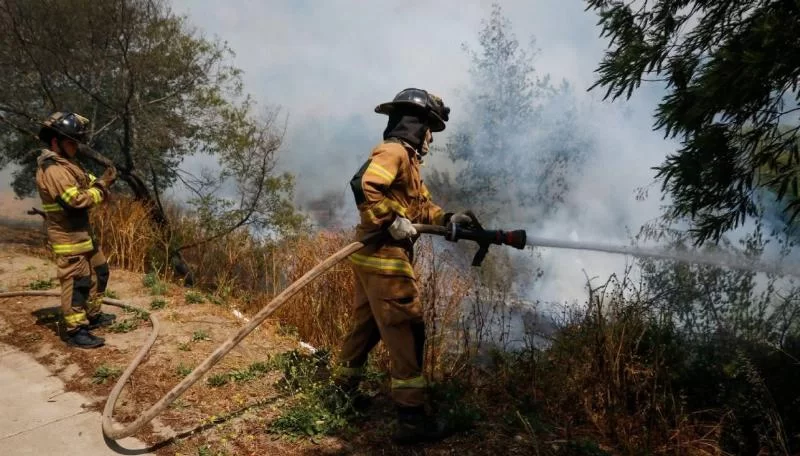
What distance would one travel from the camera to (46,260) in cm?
715

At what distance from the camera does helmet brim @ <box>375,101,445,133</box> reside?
296 cm

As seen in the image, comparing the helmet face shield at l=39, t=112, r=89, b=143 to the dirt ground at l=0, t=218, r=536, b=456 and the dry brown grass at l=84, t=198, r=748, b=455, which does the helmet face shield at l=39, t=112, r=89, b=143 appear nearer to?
the dirt ground at l=0, t=218, r=536, b=456

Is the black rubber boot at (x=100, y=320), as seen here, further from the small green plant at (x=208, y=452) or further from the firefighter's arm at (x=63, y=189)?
the small green plant at (x=208, y=452)

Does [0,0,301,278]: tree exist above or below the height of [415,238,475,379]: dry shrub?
above

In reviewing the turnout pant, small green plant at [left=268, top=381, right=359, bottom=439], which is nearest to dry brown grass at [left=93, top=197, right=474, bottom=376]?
small green plant at [left=268, top=381, right=359, bottom=439]

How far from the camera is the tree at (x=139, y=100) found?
7766mm

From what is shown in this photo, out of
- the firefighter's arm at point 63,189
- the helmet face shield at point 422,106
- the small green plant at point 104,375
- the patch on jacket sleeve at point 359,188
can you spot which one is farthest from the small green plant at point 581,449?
the firefighter's arm at point 63,189

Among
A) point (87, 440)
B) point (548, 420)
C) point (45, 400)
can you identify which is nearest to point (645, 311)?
point (548, 420)

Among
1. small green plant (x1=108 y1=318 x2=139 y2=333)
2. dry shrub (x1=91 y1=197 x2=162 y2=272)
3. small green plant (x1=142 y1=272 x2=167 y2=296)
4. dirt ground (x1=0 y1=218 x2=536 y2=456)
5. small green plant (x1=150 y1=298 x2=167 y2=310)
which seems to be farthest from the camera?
dry shrub (x1=91 y1=197 x2=162 y2=272)

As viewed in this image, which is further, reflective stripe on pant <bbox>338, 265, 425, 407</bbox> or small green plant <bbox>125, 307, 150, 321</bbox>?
small green plant <bbox>125, 307, 150, 321</bbox>

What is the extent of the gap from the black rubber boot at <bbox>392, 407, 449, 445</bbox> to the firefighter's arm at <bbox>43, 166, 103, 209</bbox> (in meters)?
3.20

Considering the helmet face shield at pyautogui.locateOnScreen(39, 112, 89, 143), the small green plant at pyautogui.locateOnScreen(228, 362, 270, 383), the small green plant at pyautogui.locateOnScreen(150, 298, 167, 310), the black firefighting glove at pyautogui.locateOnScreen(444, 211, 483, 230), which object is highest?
the helmet face shield at pyautogui.locateOnScreen(39, 112, 89, 143)

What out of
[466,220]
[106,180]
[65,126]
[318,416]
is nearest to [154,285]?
[106,180]

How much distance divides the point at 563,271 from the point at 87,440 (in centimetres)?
1609
